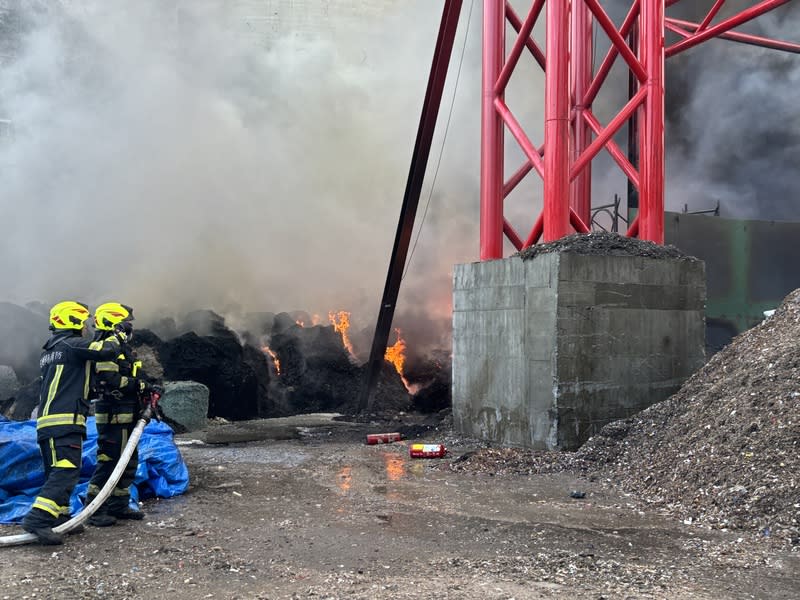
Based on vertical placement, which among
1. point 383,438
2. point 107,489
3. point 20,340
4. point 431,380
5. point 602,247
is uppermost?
point 602,247

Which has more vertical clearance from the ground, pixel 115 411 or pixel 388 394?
pixel 115 411

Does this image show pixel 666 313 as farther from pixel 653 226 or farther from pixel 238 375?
pixel 238 375

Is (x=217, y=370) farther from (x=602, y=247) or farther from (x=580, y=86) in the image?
(x=580, y=86)

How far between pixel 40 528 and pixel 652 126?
7.90 m

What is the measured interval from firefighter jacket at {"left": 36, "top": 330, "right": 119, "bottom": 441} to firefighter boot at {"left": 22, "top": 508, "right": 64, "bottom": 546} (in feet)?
1.72

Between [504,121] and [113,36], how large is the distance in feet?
34.1

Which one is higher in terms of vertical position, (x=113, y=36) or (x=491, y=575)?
(x=113, y=36)

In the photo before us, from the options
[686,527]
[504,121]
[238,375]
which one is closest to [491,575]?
[686,527]

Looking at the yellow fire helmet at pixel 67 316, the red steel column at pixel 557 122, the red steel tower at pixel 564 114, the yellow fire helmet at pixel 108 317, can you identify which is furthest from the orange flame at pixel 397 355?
the yellow fire helmet at pixel 67 316

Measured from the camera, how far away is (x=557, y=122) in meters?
7.98

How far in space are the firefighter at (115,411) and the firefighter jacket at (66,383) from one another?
156 mm

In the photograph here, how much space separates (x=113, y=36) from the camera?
15.1 meters

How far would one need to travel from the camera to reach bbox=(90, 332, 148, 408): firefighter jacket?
Answer: 5000mm

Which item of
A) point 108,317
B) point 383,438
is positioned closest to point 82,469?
point 108,317
